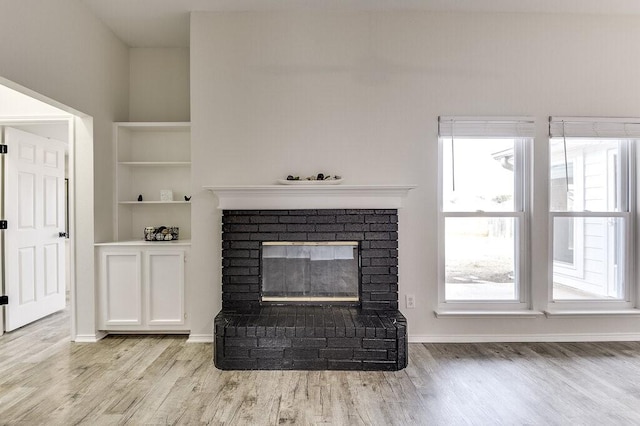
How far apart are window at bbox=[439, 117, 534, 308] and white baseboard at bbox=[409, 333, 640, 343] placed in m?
0.30

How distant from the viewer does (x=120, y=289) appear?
3.40 metres

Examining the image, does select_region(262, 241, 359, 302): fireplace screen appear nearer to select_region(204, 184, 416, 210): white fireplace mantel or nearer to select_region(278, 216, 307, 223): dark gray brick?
select_region(278, 216, 307, 223): dark gray brick

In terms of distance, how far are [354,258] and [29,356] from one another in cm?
277

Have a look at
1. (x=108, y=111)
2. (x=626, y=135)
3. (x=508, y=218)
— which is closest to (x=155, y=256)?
(x=108, y=111)

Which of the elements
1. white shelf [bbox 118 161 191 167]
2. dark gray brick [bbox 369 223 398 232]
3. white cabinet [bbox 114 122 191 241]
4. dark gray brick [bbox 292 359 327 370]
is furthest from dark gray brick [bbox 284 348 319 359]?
white shelf [bbox 118 161 191 167]

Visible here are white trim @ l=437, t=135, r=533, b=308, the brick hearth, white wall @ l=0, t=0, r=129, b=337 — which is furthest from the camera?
white trim @ l=437, t=135, r=533, b=308

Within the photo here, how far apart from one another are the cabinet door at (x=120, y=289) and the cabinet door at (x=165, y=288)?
0.32 ft

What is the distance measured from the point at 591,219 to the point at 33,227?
552 centimetres

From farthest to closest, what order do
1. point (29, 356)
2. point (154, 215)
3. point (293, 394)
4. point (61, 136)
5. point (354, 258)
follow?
point (61, 136)
point (154, 215)
point (354, 258)
point (29, 356)
point (293, 394)

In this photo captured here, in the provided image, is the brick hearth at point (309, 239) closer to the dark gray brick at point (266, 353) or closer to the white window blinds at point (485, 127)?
the dark gray brick at point (266, 353)

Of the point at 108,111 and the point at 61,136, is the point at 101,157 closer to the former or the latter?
the point at 108,111

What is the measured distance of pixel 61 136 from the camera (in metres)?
4.34

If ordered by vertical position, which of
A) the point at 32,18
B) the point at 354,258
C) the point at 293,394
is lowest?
the point at 293,394

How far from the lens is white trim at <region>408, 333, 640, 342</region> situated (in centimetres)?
331
